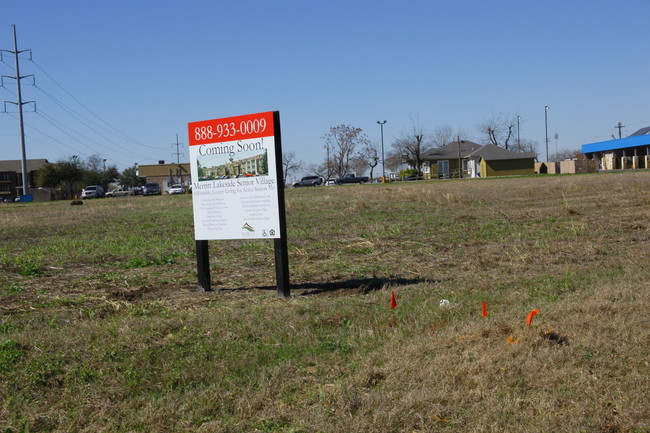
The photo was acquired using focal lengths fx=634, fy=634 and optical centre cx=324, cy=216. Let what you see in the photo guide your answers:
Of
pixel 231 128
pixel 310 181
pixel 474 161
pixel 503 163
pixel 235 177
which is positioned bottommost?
pixel 235 177

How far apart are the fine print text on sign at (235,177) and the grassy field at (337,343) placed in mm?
919

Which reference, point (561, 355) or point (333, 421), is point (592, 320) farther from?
point (333, 421)

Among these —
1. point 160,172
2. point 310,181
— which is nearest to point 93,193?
point 310,181

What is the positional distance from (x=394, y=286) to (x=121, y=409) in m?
4.71

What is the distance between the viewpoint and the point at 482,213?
1908cm

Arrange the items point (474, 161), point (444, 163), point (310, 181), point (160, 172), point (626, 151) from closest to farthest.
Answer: point (626, 151)
point (310, 181)
point (474, 161)
point (444, 163)
point (160, 172)

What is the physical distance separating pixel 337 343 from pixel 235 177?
3316 mm

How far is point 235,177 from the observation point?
333 inches

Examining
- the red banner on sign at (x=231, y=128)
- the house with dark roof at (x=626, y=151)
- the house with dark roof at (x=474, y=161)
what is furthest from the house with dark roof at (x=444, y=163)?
the red banner on sign at (x=231, y=128)

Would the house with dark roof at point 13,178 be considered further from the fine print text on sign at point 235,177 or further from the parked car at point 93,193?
the fine print text on sign at point 235,177

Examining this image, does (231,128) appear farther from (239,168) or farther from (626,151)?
(626,151)

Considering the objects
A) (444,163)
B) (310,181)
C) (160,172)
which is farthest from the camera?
(160,172)

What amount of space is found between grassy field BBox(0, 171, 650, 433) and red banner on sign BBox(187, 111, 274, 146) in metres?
2.08

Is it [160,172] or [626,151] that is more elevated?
[160,172]
